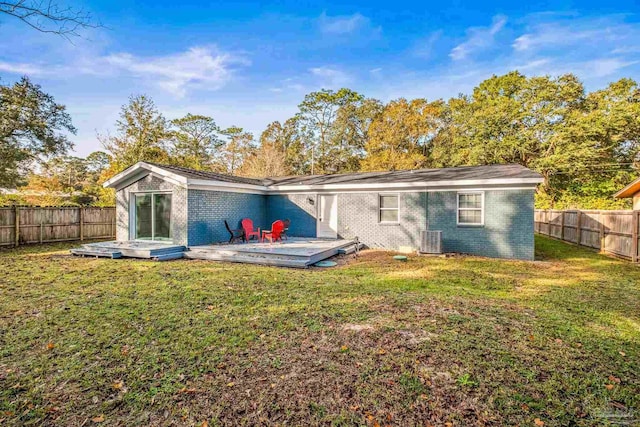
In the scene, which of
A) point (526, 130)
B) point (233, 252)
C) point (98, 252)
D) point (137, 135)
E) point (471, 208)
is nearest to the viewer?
point (233, 252)

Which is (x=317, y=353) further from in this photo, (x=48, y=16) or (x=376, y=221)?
(x=376, y=221)

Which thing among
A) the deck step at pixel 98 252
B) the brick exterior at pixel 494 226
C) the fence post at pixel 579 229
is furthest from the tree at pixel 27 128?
the fence post at pixel 579 229

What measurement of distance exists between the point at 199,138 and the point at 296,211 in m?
23.7

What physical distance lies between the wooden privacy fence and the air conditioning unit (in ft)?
48.4

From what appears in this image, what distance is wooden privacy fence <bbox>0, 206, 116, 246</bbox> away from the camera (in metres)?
12.5

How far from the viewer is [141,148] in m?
24.0

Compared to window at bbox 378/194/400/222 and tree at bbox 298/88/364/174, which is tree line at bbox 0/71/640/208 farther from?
window at bbox 378/194/400/222

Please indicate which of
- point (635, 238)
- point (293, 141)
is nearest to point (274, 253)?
point (635, 238)

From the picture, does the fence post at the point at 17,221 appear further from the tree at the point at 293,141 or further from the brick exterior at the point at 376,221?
the tree at the point at 293,141

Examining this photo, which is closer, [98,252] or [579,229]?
[98,252]

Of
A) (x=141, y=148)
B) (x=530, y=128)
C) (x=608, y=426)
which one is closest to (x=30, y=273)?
(x=608, y=426)

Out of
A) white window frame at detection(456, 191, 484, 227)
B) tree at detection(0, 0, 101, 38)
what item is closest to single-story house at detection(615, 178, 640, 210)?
white window frame at detection(456, 191, 484, 227)

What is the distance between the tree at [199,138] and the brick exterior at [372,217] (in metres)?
20.5

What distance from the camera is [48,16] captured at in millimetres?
3592
